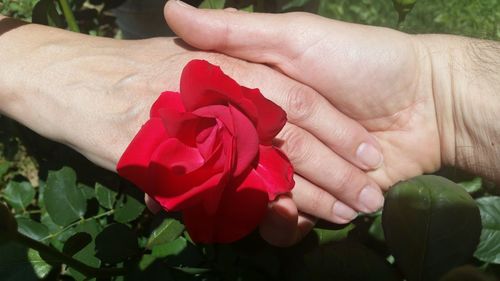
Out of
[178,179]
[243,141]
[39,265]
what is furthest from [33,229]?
[243,141]

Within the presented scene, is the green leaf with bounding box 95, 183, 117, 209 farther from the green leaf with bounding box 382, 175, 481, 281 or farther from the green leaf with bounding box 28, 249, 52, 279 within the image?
Result: the green leaf with bounding box 382, 175, 481, 281

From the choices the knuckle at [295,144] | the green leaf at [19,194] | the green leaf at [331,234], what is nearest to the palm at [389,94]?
the knuckle at [295,144]

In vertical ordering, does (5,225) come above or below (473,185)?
above

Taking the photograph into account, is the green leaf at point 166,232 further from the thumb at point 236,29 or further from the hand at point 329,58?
the thumb at point 236,29

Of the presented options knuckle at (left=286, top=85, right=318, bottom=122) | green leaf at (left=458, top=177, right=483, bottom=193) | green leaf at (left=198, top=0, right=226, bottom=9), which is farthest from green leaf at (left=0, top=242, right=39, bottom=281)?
green leaf at (left=458, top=177, right=483, bottom=193)

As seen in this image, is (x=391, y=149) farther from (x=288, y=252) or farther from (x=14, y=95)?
(x=14, y=95)

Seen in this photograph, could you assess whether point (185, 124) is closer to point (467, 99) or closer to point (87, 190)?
point (87, 190)
